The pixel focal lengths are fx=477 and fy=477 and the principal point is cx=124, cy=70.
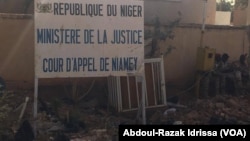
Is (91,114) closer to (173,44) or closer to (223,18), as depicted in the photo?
(173,44)

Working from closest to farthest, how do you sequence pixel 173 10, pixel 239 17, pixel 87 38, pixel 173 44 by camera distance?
pixel 87 38, pixel 173 44, pixel 173 10, pixel 239 17

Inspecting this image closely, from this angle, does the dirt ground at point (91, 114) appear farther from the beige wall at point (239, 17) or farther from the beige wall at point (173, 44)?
the beige wall at point (239, 17)

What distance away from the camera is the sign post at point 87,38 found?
23.0ft

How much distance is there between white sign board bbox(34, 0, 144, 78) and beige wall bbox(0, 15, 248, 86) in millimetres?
2438

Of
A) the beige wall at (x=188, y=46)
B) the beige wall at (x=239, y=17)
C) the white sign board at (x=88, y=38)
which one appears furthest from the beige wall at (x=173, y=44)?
the beige wall at (x=239, y=17)

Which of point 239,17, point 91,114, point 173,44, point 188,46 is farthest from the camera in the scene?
point 239,17

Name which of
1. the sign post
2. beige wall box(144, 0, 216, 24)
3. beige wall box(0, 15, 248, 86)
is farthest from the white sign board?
beige wall box(144, 0, 216, 24)

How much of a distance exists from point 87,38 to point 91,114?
193 centimetres

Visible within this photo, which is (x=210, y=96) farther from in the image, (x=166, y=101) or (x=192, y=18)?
(x=192, y=18)

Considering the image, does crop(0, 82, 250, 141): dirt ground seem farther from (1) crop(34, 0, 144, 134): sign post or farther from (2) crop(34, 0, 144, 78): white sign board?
(2) crop(34, 0, 144, 78): white sign board

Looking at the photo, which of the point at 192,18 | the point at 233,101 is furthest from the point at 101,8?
the point at 192,18

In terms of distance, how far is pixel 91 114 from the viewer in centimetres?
873

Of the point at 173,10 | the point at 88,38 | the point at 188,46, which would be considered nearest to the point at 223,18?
Answer: the point at 173,10

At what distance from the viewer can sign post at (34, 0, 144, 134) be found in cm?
701
